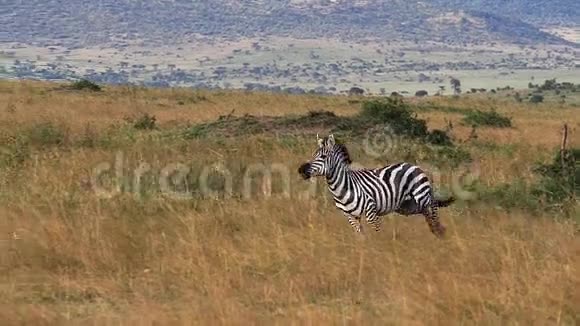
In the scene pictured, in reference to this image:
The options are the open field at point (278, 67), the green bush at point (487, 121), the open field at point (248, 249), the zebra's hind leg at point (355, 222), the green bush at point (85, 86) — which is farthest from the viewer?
the open field at point (278, 67)

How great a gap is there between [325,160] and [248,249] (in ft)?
5.03

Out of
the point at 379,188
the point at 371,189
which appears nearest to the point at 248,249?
the point at 371,189

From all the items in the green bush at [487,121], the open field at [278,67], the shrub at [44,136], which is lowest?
the open field at [278,67]

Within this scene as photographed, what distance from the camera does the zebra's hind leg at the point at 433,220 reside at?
827 centimetres

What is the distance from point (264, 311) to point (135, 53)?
194 m

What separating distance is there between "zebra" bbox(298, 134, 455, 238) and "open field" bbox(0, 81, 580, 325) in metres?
0.20

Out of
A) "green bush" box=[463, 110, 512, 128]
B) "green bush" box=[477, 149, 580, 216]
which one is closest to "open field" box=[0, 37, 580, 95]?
"green bush" box=[463, 110, 512, 128]

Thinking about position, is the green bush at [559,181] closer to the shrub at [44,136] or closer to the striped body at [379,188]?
the striped body at [379,188]

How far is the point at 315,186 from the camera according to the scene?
10.4m

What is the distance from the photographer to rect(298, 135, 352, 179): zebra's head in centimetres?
836

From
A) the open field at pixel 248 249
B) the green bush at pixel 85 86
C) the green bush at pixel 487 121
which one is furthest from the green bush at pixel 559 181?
the green bush at pixel 85 86

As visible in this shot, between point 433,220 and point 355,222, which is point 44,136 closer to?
point 355,222

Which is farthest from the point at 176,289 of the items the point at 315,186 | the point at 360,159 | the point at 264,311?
the point at 360,159

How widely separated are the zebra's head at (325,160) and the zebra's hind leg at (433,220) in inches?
36.2
